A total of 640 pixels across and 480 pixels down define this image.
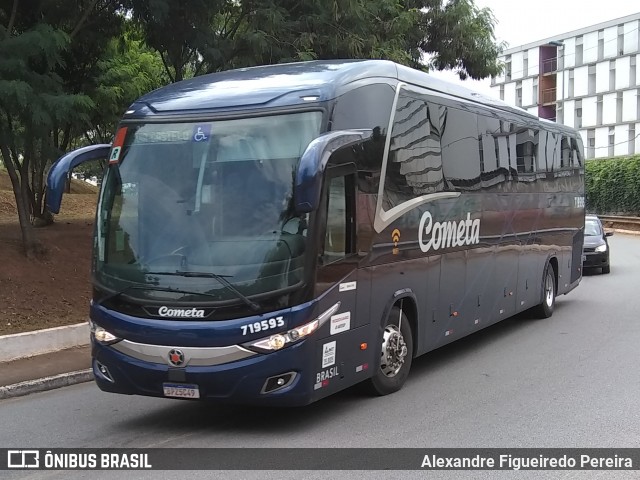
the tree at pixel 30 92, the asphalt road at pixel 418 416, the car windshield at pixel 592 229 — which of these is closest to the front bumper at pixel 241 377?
the asphalt road at pixel 418 416

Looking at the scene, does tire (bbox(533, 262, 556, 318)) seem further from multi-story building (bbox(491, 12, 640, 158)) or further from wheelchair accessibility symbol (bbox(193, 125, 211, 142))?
multi-story building (bbox(491, 12, 640, 158))

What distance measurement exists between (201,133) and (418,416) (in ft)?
10.7

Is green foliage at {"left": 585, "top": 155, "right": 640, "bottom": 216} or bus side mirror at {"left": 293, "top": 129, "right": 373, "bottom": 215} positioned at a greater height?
bus side mirror at {"left": 293, "top": 129, "right": 373, "bottom": 215}

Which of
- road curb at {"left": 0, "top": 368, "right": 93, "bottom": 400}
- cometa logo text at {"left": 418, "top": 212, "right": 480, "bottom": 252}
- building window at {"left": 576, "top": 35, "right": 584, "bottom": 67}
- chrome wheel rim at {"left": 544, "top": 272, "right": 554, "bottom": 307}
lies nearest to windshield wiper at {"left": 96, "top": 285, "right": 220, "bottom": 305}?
road curb at {"left": 0, "top": 368, "right": 93, "bottom": 400}

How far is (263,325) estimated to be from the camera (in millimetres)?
5902

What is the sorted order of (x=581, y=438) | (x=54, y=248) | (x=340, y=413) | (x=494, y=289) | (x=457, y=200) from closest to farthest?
(x=581, y=438) → (x=340, y=413) → (x=457, y=200) → (x=494, y=289) → (x=54, y=248)

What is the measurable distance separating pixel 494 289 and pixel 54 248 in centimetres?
773

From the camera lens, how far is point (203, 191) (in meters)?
6.24

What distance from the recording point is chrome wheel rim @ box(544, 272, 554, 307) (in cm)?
1313

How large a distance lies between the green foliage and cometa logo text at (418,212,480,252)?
3991 centimetres

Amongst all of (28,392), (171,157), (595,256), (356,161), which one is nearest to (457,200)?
(356,161)

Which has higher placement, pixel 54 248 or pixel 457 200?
pixel 457 200

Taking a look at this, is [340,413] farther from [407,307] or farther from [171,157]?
[171,157]

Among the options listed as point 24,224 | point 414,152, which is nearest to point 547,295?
point 414,152
